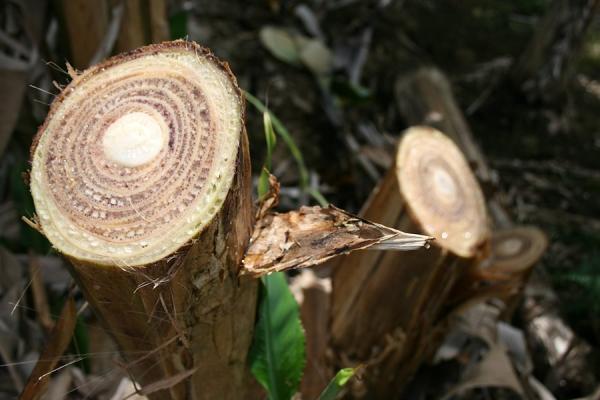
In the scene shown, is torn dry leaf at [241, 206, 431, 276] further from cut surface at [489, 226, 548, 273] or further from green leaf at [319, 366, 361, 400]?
cut surface at [489, 226, 548, 273]

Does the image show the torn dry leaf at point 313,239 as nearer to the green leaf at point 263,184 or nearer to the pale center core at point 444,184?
the green leaf at point 263,184

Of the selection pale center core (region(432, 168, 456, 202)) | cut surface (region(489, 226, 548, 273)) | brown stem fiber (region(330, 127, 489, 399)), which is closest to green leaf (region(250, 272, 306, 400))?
brown stem fiber (region(330, 127, 489, 399))

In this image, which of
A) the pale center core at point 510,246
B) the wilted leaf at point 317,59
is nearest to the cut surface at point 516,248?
the pale center core at point 510,246

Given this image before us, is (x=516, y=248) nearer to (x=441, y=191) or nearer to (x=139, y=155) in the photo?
(x=441, y=191)

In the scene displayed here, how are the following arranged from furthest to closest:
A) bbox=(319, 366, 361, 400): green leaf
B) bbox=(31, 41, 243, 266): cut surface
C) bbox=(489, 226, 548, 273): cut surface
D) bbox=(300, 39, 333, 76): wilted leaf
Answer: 1. bbox=(300, 39, 333, 76): wilted leaf
2. bbox=(489, 226, 548, 273): cut surface
3. bbox=(319, 366, 361, 400): green leaf
4. bbox=(31, 41, 243, 266): cut surface

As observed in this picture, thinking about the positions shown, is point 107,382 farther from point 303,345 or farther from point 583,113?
point 583,113
